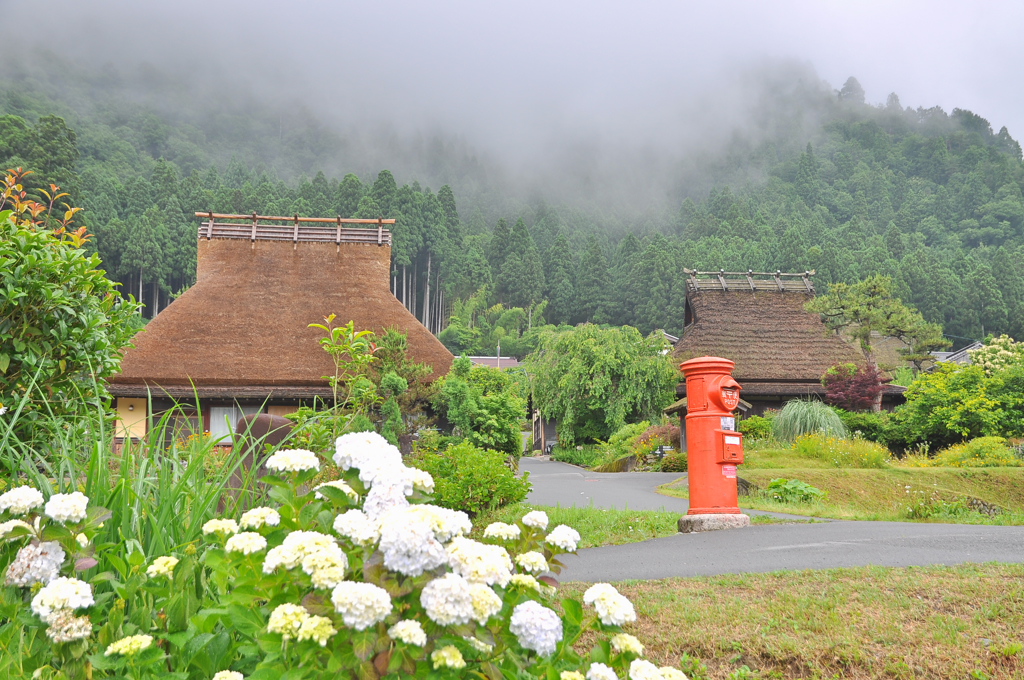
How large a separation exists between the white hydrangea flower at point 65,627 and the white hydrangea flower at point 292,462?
61 cm

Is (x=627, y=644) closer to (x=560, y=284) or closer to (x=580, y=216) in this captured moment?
(x=560, y=284)

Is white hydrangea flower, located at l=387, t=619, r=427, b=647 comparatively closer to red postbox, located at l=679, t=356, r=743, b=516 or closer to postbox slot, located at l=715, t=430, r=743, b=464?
red postbox, located at l=679, t=356, r=743, b=516

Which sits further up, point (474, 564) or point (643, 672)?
point (474, 564)

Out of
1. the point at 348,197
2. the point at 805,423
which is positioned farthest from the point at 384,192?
the point at 805,423

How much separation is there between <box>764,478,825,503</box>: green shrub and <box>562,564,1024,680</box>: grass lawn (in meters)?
6.27

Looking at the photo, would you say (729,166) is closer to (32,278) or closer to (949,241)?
(949,241)

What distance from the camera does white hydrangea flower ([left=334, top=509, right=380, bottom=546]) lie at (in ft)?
5.67

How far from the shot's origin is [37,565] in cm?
194

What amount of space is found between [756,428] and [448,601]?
20.5 metres

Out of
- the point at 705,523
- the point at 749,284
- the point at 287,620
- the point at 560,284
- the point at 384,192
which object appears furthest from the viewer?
the point at 560,284

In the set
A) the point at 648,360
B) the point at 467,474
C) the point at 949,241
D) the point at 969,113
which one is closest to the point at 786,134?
the point at 969,113

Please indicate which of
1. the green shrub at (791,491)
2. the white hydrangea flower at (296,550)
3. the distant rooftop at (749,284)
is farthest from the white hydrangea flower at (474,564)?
the distant rooftop at (749,284)

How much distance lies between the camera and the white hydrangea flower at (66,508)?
1.89 metres

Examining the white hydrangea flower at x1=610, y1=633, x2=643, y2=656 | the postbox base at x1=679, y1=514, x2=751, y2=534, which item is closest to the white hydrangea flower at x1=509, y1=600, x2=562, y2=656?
the white hydrangea flower at x1=610, y1=633, x2=643, y2=656
